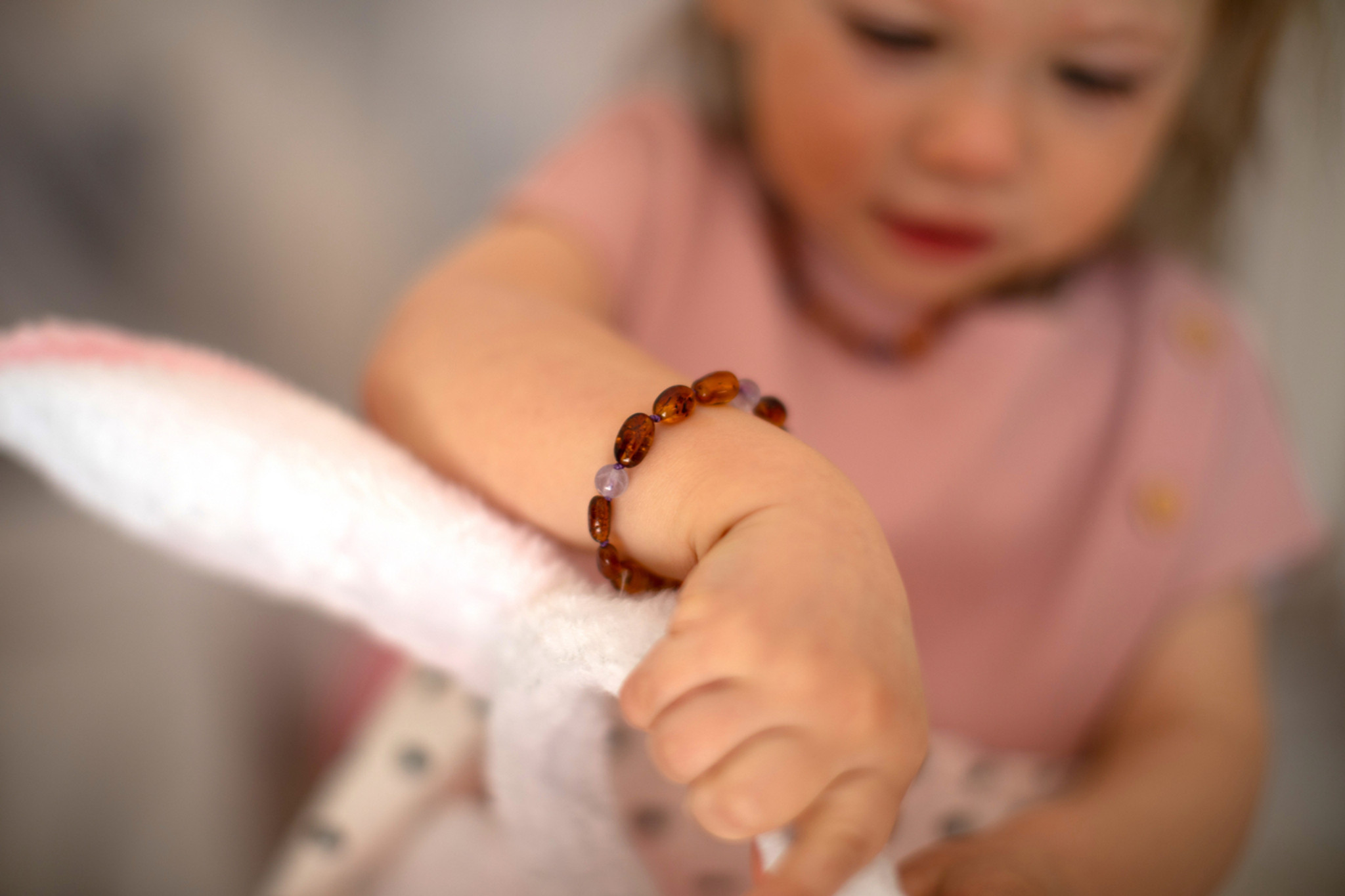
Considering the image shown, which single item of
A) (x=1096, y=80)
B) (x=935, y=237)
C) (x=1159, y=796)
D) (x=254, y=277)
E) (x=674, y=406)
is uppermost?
(x=1096, y=80)

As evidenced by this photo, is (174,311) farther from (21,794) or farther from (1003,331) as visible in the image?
(1003,331)

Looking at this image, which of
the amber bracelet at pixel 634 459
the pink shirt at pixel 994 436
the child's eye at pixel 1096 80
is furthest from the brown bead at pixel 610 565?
the child's eye at pixel 1096 80

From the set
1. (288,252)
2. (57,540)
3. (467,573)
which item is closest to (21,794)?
(57,540)

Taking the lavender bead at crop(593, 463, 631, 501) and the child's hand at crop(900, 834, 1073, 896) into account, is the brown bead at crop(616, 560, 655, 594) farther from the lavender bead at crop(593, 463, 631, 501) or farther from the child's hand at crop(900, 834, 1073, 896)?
the child's hand at crop(900, 834, 1073, 896)

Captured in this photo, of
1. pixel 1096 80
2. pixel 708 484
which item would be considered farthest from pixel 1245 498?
pixel 708 484

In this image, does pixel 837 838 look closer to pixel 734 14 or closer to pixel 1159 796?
pixel 1159 796

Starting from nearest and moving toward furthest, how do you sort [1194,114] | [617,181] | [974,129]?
1. [974,129]
2. [617,181]
3. [1194,114]

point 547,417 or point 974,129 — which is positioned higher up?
point 974,129
